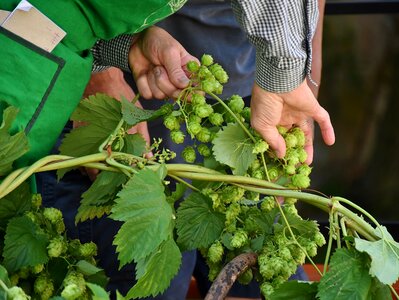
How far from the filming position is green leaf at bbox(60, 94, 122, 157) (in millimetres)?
1141

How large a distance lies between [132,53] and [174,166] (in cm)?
36

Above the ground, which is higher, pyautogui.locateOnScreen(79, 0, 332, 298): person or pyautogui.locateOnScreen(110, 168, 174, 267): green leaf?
pyautogui.locateOnScreen(110, 168, 174, 267): green leaf

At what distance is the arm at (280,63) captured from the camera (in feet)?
3.56

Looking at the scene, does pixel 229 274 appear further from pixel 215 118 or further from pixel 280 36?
pixel 280 36

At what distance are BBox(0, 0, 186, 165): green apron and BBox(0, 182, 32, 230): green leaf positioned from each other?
0.04 meters

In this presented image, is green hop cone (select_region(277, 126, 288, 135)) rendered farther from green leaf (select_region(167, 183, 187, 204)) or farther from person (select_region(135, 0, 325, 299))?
person (select_region(135, 0, 325, 299))

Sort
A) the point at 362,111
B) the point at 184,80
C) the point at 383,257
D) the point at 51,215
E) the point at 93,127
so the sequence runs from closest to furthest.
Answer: the point at 383,257 → the point at 51,215 → the point at 93,127 → the point at 184,80 → the point at 362,111

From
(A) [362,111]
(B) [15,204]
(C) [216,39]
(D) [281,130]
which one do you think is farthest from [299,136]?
(A) [362,111]

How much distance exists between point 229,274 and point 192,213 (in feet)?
0.41

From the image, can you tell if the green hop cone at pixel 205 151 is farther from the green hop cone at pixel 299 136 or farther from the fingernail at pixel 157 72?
the fingernail at pixel 157 72

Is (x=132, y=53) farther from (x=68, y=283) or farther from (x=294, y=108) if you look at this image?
(x=68, y=283)

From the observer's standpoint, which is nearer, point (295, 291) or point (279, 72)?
point (295, 291)

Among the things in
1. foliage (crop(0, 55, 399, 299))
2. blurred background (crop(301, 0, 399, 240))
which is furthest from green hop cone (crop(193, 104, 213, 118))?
blurred background (crop(301, 0, 399, 240))

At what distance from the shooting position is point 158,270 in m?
0.96
